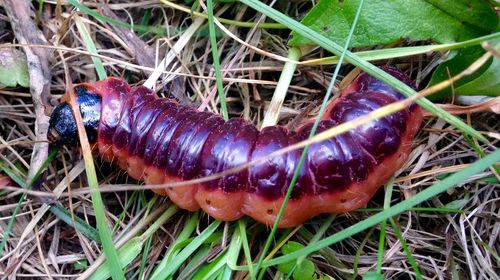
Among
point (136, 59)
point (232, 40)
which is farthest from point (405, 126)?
point (136, 59)

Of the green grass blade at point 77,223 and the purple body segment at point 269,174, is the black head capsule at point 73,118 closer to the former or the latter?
the green grass blade at point 77,223

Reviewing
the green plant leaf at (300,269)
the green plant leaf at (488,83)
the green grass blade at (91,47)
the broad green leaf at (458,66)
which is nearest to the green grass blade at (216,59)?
the green grass blade at (91,47)

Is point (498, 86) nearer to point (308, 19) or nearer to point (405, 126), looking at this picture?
point (405, 126)

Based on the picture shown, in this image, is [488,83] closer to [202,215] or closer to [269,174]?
[269,174]

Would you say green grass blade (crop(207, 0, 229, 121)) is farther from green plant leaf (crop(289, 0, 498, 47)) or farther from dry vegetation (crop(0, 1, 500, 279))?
green plant leaf (crop(289, 0, 498, 47))

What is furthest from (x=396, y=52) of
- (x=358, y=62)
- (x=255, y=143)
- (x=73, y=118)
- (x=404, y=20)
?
(x=73, y=118)
